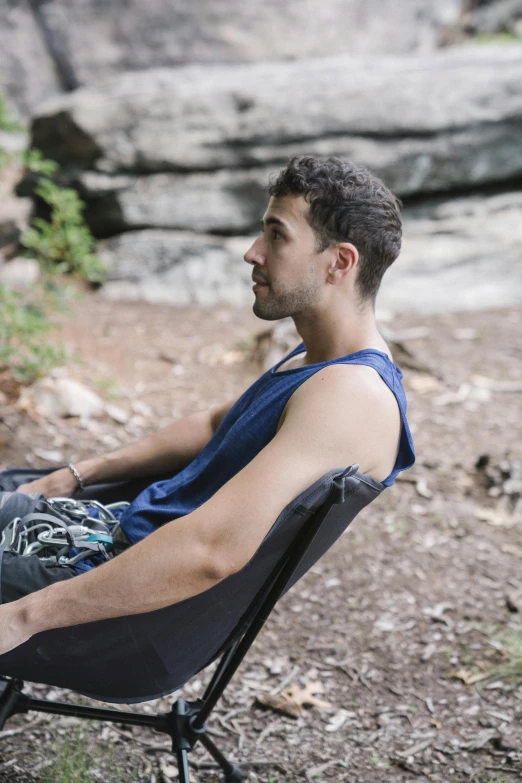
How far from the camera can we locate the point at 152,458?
238 centimetres

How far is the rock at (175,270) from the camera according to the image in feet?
23.8

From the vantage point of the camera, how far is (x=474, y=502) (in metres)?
3.97

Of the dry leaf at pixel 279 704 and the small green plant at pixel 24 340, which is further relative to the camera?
the small green plant at pixel 24 340

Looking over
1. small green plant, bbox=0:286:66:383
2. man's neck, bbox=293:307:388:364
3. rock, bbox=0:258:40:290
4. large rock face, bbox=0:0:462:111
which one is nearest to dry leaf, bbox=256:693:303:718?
man's neck, bbox=293:307:388:364

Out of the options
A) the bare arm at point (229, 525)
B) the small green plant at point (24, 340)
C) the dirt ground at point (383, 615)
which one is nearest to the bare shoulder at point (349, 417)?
the bare arm at point (229, 525)

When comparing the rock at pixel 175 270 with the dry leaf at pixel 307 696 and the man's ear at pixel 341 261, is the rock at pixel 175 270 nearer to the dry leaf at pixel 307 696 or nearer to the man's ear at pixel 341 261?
the dry leaf at pixel 307 696

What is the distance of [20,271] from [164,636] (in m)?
5.91

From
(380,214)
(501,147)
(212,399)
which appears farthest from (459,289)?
(380,214)

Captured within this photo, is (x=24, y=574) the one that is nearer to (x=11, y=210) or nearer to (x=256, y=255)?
(x=256, y=255)

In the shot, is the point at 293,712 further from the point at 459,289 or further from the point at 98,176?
the point at 98,176

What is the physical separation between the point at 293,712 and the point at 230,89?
6239mm

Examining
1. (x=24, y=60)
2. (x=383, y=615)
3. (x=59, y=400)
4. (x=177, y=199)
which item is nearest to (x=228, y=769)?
(x=383, y=615)

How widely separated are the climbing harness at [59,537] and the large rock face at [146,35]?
7470mm

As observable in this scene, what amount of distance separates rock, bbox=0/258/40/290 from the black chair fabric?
551cm
